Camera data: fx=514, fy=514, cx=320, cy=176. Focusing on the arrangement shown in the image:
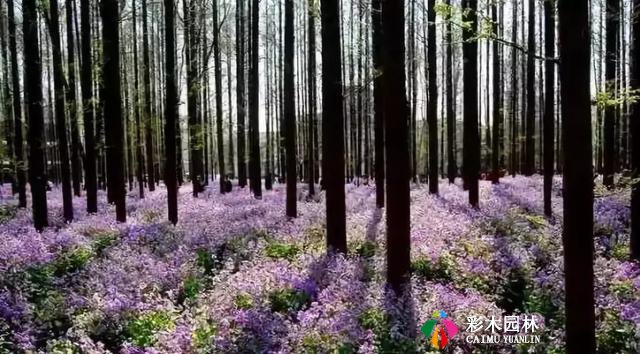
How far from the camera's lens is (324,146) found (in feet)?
34.9

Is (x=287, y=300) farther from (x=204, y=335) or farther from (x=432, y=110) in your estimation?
(x=432, y=110)

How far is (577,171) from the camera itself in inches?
208

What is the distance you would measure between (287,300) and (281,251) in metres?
2.93

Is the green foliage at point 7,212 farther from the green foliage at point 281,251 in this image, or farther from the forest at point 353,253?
the green foliage at point 281,251

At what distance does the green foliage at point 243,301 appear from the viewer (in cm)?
782

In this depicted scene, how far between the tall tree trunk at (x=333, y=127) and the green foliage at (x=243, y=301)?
9.02 ft

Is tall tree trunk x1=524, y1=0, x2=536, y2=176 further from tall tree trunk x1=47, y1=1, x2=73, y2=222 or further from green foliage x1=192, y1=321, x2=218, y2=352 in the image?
green foliage x1=192, y1=321, x2=218, y2=352

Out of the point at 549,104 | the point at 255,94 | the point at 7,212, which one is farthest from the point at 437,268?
the point at 7,212

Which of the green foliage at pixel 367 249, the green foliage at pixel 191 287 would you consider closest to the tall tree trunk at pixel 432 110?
the green foliage at pixel 367 249

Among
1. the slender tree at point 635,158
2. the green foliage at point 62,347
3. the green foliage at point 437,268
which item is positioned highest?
the slender tree at point 635,158

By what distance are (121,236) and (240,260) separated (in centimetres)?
424

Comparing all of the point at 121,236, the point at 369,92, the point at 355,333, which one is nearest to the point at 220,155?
the point at 121,236

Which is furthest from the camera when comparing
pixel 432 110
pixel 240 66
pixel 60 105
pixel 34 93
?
pixel 240 66

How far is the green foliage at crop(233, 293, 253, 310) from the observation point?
A: 782 cm
